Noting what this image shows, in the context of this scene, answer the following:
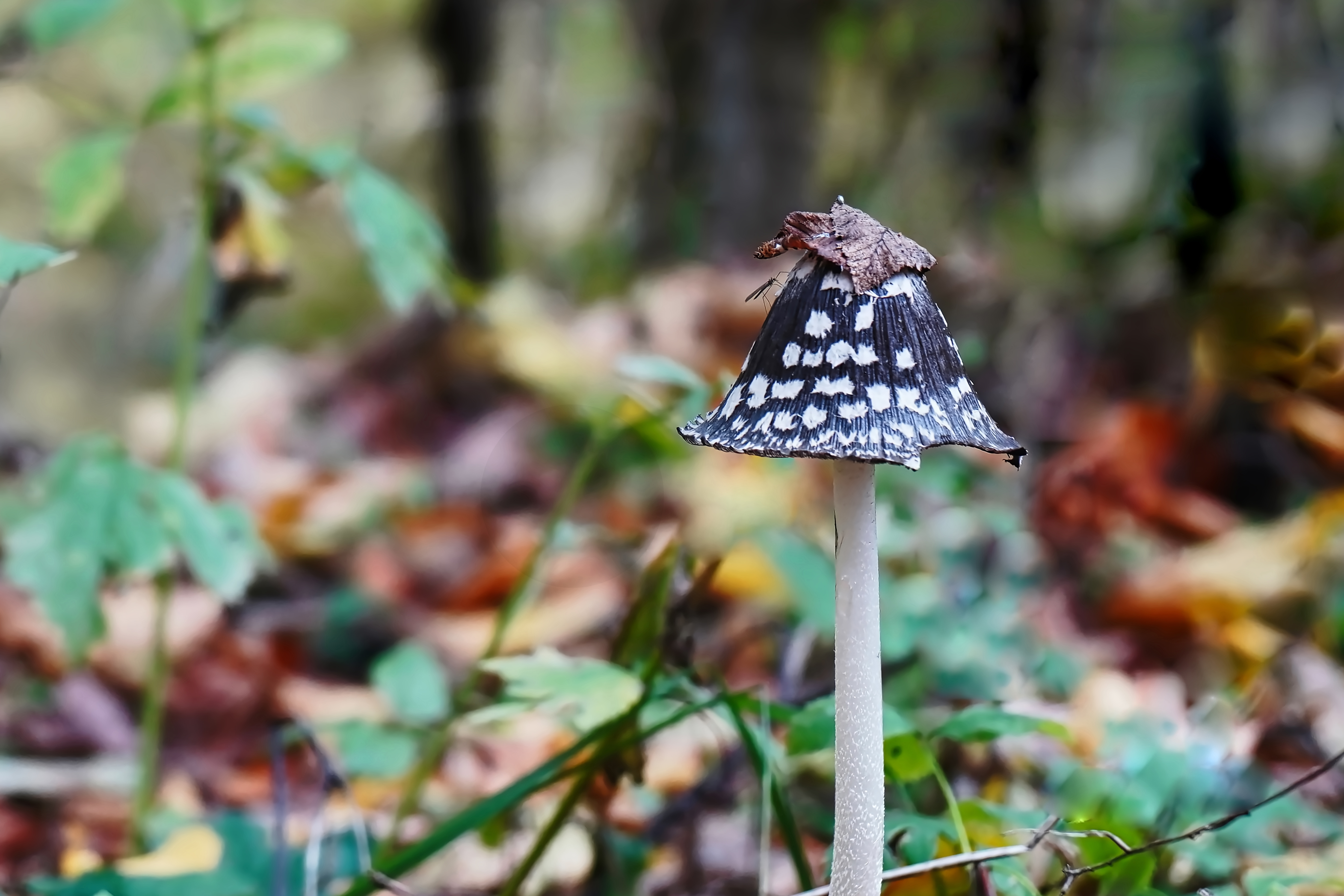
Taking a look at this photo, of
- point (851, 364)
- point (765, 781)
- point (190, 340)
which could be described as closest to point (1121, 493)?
point (765, 781)

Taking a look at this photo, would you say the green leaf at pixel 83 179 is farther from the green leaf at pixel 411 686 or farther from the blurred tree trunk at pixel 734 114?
the blurred tree trunk at pixel 734 114

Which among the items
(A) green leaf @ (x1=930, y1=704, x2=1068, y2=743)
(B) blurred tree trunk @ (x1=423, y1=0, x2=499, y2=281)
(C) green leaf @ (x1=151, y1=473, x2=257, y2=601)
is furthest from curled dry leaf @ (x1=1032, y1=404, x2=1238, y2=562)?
(B) blurred tree trunk @ (x1=423, y1=0, x2=499, y2=281)

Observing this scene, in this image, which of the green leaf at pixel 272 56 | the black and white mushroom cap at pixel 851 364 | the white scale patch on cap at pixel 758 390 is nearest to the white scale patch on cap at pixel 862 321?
the black and white mushroom cap at pixel 851 364

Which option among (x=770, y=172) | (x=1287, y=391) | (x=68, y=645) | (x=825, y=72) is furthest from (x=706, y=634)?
(x=825, y=72)

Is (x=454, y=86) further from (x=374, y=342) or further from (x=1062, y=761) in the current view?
(x=1062, y=761)

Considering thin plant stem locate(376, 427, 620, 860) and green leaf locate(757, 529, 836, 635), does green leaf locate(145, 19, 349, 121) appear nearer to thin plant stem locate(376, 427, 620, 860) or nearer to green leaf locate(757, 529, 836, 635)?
→ thin plant stem locate(376, 427, 620, 860)
